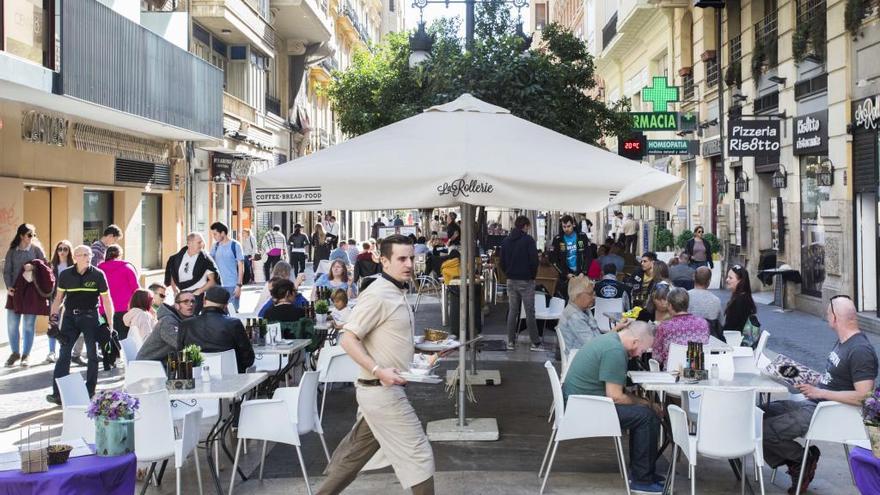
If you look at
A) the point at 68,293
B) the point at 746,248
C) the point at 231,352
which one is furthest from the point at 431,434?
the point at 746,248

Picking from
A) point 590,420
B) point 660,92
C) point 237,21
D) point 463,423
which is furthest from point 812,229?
point 237,21

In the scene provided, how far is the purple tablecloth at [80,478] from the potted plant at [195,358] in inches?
70.2

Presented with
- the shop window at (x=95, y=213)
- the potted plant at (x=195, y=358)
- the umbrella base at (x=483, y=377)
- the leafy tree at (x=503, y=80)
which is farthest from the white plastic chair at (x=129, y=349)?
the shop window at (x=95, y=213)

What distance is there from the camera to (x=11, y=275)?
40.9ft

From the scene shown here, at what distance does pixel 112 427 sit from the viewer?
493cm

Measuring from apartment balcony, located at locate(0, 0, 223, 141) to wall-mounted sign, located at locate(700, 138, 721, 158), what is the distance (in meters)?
12.5

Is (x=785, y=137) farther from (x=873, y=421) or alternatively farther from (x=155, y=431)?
(x=155, y=431)

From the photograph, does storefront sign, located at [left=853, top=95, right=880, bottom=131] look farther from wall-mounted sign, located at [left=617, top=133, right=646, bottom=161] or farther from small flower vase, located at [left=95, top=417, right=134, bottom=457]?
small flower vase, located at [left=95, top=417, right=134, bottom=457]

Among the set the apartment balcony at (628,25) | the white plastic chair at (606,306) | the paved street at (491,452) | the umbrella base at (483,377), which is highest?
the apartment balcony at (628,25)

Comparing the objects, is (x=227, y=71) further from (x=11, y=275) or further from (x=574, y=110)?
(x=11, y=275)

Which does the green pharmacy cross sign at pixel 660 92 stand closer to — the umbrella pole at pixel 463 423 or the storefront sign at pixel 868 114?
the storefront sign at pixel 868 114

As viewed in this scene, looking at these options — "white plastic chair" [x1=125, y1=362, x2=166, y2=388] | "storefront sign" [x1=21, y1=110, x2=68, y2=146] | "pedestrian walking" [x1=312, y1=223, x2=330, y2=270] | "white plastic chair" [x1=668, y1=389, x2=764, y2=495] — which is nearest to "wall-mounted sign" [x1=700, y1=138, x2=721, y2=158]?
"pedestrian walking" [x1=312, y1=223, x2=330, y2=270]

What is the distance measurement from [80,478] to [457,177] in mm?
3719

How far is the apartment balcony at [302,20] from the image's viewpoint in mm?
31562
